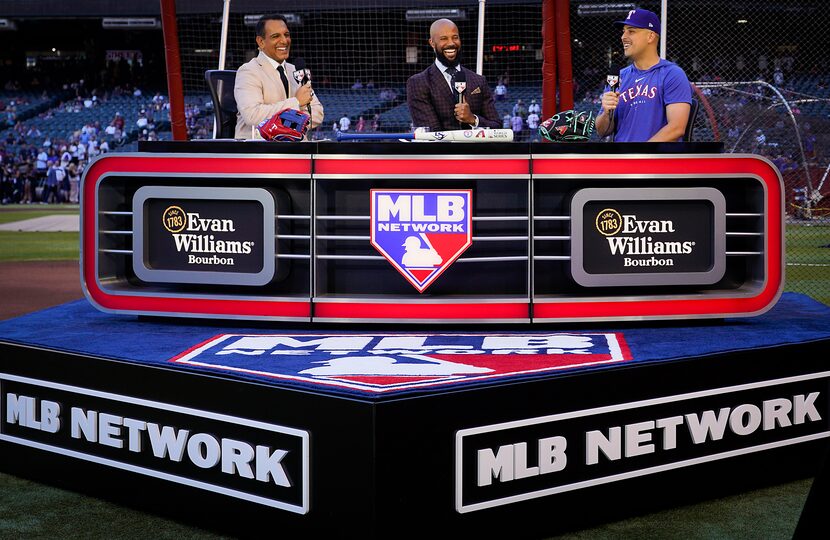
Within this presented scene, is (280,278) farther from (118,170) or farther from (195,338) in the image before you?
(118,170)

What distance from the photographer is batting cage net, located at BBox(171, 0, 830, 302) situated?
16.9 meters

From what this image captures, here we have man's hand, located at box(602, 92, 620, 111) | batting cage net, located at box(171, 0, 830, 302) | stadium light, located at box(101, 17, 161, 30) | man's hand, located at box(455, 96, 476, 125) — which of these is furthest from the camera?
stadium light, located at box(101, 17, 161, 30)

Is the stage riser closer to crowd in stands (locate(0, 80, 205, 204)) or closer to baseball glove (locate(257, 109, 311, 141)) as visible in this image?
baseball glove (locate(257, 109, 311, 141))

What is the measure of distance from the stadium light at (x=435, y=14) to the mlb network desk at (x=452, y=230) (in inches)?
650

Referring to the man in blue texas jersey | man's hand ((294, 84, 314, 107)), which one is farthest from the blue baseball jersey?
man's hand ((294, 84, 314, 107))

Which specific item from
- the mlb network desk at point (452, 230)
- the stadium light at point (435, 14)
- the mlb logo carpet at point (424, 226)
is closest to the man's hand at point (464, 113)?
the mlb network desk at point (452, 230)

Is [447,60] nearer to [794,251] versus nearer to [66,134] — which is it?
[794,251]

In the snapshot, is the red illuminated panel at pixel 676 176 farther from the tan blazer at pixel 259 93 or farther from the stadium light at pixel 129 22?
the stadium light at pixel 129 22

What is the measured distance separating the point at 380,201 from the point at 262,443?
1624mm

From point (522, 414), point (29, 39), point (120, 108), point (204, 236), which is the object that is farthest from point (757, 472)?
point (29, 39)

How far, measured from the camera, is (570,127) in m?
4.74

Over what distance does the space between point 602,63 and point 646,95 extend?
59.0 feet

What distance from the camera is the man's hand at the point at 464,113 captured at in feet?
18.9

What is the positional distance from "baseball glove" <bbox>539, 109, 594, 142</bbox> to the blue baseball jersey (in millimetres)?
601
